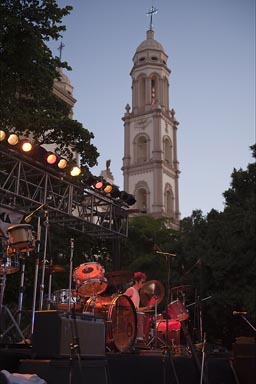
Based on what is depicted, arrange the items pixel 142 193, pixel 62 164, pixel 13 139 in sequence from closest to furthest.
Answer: pixel 13 139 → pixel 62 164 → pixel 142 193

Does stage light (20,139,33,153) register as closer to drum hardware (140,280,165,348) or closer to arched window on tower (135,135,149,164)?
drum hardware (140,280,165,348)

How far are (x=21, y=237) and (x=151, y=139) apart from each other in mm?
48311

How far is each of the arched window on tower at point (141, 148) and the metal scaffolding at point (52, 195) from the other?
135 ft

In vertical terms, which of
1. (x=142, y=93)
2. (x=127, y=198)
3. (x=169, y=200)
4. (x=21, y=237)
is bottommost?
(x=21, y=237)

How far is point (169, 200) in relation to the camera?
2159 inches

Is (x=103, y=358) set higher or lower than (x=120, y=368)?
higher

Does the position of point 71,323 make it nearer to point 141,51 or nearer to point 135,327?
point 135,327

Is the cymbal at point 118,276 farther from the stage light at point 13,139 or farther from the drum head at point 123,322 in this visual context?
the stage light at point 13,139

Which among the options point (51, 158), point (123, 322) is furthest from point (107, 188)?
point (123, 322)

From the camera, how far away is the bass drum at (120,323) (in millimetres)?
7480

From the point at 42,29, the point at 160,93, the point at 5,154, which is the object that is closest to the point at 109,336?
the point at 5,154

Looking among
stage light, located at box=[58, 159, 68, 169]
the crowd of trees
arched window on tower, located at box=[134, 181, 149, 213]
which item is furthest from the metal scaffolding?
arched window on tower, located at box=[134, 181, 149, 213]

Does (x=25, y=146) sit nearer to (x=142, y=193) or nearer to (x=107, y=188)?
(x=107, y=188)

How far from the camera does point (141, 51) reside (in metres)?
59.8
